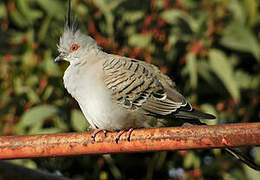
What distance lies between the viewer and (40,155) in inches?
82.0

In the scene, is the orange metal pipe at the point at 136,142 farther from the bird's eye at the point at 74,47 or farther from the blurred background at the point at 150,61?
the blurred background at the point at 150,61

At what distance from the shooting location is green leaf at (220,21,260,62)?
3.72 m

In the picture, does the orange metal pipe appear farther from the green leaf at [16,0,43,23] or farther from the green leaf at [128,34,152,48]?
the green leaf at [16,0,43,23]

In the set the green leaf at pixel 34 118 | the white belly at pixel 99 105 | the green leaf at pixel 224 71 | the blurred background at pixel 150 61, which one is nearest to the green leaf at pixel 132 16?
the blurred background at pixel 150 61

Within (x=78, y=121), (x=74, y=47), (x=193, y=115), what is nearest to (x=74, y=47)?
(x=74, y=47)

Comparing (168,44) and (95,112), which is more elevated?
(168,44)

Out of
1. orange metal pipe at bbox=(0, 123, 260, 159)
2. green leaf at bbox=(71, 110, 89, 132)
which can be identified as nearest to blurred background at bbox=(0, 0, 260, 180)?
green leaf at bbox=(71, 110, 89, 132)

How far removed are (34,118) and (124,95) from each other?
0.91 metres

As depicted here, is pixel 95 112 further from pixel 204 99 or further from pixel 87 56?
pixel 204 99

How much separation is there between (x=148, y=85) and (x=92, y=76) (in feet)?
1.06

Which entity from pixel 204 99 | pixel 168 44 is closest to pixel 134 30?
pixel 168 44

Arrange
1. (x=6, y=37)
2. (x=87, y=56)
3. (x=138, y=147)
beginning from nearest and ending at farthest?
1. (x=138, y=147)
2. (x=87, y=56)
3. (x=6, y=37)

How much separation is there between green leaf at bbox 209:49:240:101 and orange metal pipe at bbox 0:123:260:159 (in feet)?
5.36

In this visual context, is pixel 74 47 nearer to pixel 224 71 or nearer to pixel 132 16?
pixel 132 16
